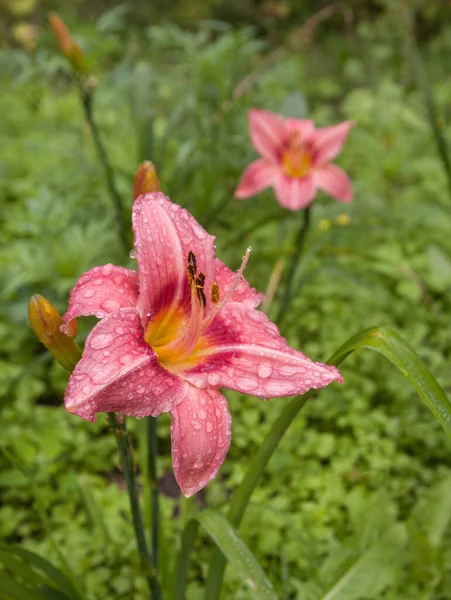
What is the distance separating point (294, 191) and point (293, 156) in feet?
0.57

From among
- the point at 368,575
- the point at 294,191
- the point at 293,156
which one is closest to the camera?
the point at 368,575

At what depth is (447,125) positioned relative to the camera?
3562 mm

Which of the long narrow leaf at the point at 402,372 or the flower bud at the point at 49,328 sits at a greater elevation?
the flower bud at the point at 49,328

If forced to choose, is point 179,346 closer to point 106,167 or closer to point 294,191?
point 294,191

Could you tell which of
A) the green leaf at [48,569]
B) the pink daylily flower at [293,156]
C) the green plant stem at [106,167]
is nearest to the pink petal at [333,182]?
the pink daylily flower at [293,156]

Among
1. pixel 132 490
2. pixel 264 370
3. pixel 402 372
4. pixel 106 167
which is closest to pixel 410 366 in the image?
pixel 402 372

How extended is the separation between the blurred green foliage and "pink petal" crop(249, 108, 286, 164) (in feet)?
0.67

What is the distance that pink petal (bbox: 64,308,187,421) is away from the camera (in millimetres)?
762

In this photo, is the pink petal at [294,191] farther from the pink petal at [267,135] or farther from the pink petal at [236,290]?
the pink petal at [236,290]

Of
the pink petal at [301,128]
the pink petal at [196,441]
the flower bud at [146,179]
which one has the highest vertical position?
the flower bud at [146,179]

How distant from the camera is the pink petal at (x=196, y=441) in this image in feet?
2.73

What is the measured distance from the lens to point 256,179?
6.31 feet

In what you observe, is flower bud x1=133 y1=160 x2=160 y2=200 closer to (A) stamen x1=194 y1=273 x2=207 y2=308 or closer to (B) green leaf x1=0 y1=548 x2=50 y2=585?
(A) stamen x1=194 y1=273 x2=207 y2=308

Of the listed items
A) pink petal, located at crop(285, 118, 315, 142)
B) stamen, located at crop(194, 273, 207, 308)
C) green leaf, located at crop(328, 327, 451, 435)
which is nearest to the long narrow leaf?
green leaf, located at crop(328, 327, 451, 435)
